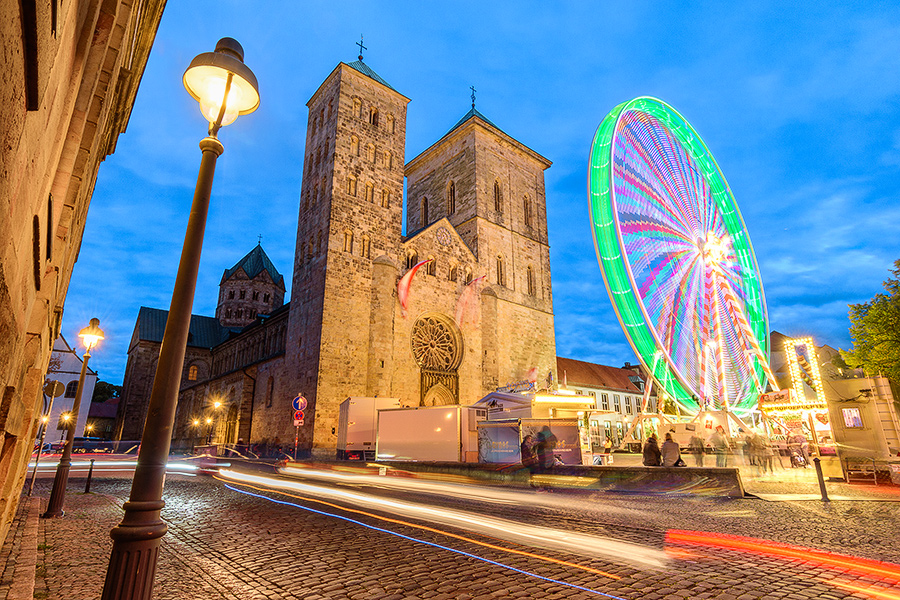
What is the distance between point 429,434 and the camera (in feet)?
56.9

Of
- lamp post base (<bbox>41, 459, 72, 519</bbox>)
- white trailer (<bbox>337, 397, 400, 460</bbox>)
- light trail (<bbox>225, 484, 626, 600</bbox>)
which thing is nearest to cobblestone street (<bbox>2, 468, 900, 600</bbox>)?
light trail (<bbox>225, 484, 626, 600</bbox>)

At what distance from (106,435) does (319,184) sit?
56377 millimetres

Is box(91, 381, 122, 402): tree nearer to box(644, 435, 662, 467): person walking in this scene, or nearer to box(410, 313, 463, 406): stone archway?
box(410, 313, 463, 406): stone archway

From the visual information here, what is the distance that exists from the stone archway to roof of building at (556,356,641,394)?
18086mm

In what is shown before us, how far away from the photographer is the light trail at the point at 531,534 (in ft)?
17.1

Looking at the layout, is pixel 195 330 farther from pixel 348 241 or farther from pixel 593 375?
pixel 593 375

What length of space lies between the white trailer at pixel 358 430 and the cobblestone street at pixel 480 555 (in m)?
11.8

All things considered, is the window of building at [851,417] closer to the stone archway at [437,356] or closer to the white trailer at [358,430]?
the stone archway at [437,356]

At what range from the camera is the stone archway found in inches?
1076

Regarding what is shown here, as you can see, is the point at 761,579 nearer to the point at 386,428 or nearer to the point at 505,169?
the point at 386,428

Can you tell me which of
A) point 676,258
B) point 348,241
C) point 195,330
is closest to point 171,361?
point 676,258

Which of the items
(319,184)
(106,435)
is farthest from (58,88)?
(106,435)

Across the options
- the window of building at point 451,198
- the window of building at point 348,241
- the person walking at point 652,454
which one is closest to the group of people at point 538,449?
the person walking at point 652,454

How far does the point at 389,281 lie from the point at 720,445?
17.8m
